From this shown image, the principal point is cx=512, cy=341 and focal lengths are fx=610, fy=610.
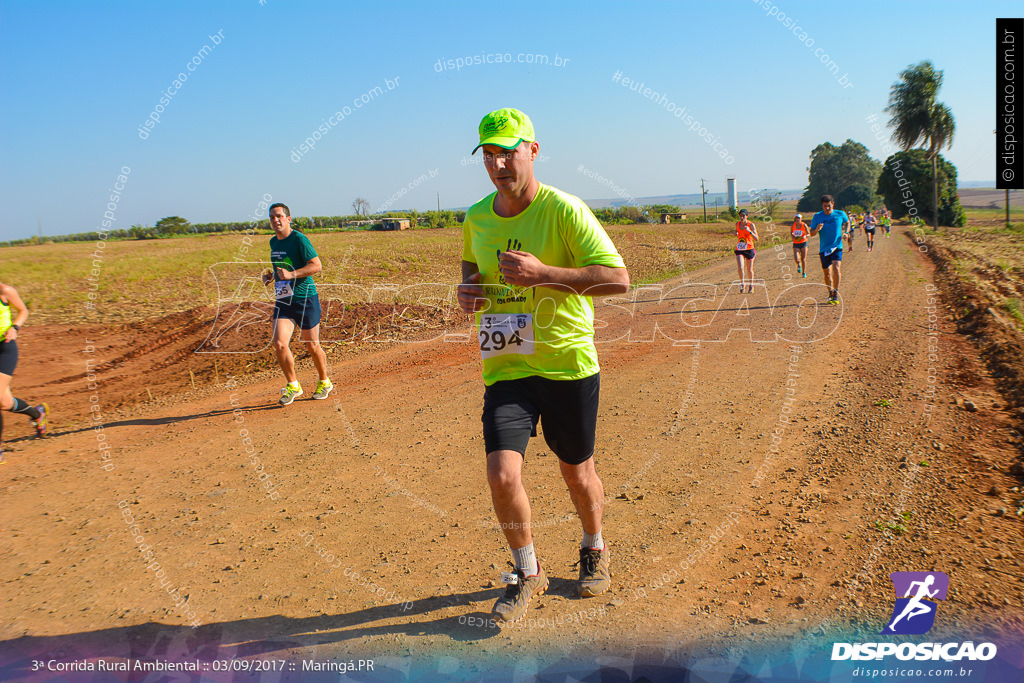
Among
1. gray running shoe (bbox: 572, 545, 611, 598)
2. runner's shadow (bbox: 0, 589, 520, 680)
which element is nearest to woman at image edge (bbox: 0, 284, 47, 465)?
runner's shadow (bbox: 0, 589, 520, 680)

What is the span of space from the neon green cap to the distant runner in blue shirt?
34.2 feet

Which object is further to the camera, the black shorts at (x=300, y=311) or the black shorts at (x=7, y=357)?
the black shorts at (x=300, y=311)

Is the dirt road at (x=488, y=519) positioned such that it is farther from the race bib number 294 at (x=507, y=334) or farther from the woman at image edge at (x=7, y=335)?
the race bib number 294 at (x=507, y=334)

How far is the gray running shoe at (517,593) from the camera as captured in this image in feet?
9.75

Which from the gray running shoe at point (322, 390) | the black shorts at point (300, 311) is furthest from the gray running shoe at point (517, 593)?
the gray running shoe at point (322, 390)

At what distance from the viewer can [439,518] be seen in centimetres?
418

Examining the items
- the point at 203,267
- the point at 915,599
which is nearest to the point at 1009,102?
the point at 915,599

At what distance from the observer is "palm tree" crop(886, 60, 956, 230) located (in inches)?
1366

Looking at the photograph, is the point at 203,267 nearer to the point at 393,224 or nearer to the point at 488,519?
the point at 393,224

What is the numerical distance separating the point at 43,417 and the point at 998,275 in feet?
63.5

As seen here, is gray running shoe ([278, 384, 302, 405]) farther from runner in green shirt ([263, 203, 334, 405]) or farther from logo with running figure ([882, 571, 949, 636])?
logo with running figure ([882, 571, 949, 636])

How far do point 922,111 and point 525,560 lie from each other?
42473 millimetres

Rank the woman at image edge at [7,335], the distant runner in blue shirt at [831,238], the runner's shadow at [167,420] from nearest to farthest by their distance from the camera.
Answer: the woman at image edge at [7,335], the runner's shadow at [167,420], the distant runner in blue shirt at [831,238]

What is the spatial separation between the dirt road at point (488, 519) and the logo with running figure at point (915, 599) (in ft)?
0.21
